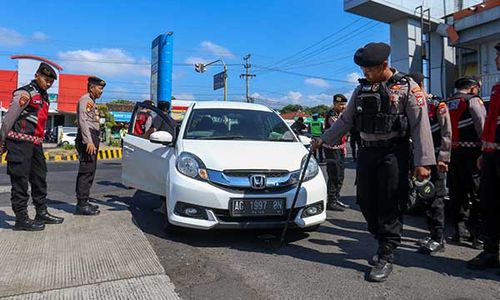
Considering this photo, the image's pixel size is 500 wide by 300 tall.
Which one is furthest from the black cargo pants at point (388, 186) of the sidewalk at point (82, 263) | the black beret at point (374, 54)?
the sidewalk at point (82, 263)

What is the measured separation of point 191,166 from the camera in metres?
4.45

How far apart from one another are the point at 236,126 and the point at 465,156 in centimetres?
260

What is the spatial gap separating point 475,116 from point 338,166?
2536 millimetres

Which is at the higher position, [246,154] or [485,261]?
[246,154]

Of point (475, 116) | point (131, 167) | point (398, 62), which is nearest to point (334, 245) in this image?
point (475, 116)

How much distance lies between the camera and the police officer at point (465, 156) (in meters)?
4.50

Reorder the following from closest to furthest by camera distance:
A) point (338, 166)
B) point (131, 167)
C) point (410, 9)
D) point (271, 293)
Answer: point (271, 293) → point (131, 167) → point (338, 166) → point (410, 9)

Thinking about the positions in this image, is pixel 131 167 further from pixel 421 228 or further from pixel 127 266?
pixel 421 228

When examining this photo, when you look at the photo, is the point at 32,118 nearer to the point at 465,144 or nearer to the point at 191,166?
the point at 191,166

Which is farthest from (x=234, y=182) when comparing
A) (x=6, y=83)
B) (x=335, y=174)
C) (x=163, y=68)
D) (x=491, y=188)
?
(x=6, y=83)

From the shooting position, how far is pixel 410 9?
1647cm

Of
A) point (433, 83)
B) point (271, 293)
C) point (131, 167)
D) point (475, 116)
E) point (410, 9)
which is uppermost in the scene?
point (410, 9)

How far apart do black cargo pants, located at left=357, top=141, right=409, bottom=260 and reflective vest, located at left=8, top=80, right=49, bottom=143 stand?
12.0 ft

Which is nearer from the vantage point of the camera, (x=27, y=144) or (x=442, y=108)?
(x=442, y=108)
